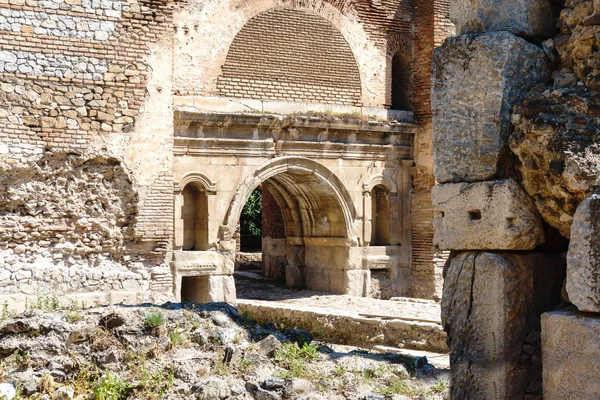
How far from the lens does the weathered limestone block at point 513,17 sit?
186 inches

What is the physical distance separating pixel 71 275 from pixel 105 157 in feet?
6.05

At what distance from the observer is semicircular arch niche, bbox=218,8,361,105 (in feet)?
48.9

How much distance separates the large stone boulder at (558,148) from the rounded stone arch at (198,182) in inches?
392

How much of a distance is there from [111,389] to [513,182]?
3.20m

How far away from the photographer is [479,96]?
15.6 ft

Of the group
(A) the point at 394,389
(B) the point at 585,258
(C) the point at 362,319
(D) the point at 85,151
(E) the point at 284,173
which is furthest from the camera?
(E) the point at 284,173

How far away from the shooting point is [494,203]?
4656 mm

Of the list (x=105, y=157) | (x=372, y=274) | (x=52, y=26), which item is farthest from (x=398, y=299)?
(x=52, y=26)

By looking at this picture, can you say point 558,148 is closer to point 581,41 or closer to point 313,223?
point 581,41

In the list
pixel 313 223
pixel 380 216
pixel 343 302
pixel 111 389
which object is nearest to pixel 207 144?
pixel 313 223

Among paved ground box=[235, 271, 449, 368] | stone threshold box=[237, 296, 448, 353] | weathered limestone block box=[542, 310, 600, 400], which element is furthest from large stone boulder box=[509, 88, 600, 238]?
stone threshold box=[237, 296, 448, 353]

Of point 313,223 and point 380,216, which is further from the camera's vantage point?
point 380,216

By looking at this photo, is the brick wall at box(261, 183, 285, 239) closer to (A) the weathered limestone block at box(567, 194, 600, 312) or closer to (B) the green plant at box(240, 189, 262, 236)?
(B) the green plant at box(240, 189, 262, 236)

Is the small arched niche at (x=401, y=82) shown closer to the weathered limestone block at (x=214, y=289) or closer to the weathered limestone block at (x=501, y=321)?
the weathered limestone block at (x=214, y=289)
